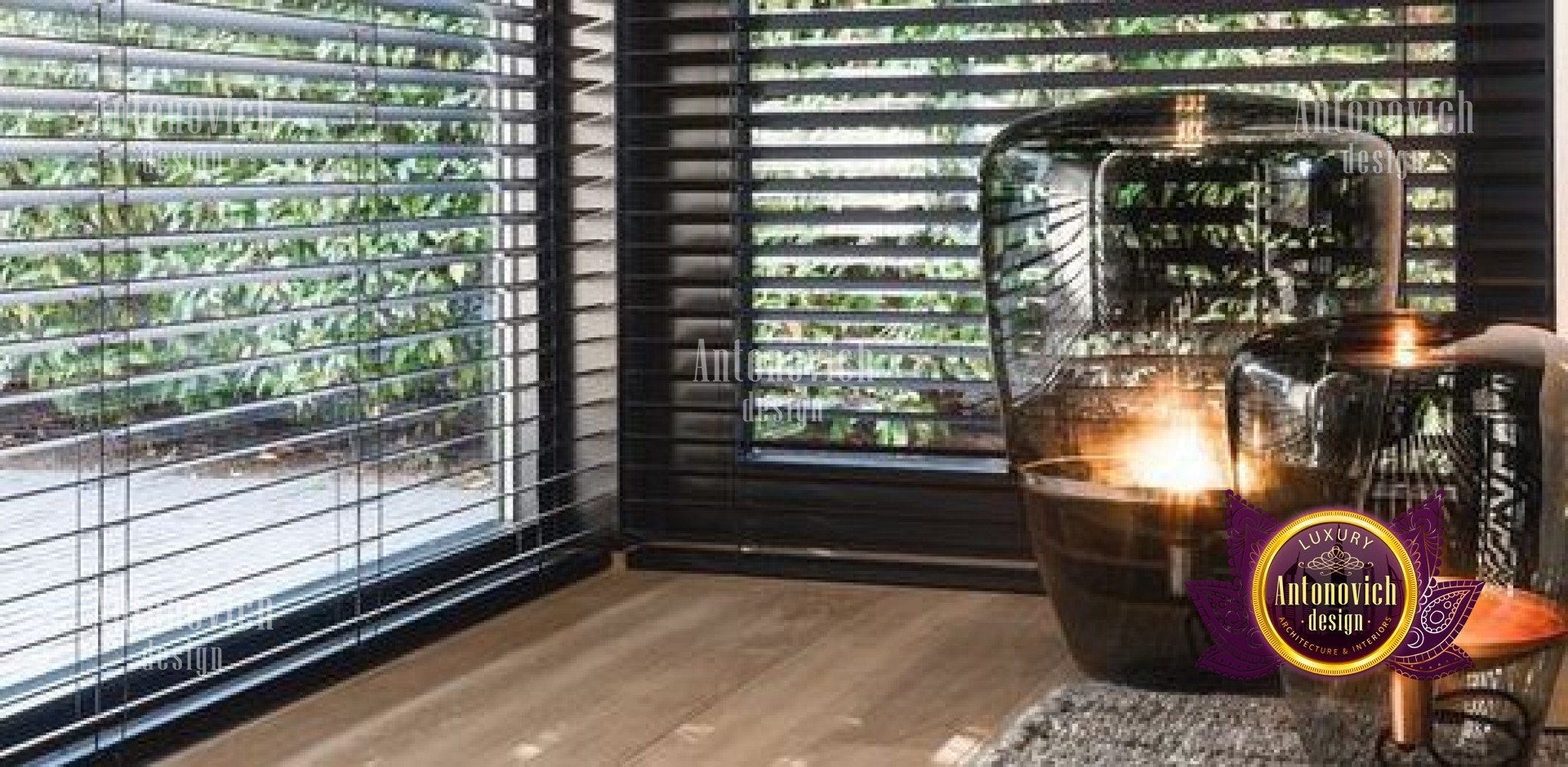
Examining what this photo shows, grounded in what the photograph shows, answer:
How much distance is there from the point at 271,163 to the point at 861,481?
1.05m

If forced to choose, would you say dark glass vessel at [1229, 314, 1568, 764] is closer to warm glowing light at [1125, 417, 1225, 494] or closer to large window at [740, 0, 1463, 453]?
warm glowing light at [1125, 417, 1225, 494]

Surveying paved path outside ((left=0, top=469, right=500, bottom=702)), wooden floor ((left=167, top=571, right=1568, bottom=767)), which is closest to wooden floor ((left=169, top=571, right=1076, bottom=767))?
wooden floor ((left=167, top=571, right=1568, bottom=767))

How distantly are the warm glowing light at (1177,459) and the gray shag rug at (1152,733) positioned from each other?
0.23m

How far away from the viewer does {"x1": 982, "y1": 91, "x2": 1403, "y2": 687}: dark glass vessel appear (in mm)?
2482

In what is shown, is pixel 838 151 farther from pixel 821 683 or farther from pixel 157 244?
pixel 157 244

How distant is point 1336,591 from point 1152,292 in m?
0.58

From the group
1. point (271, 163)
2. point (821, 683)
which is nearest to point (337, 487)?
point (271, 163)

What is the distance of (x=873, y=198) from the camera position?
3.29 m

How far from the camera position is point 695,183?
10.9ft

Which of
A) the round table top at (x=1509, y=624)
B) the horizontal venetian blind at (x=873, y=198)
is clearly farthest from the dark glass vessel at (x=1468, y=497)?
the horizontal venetian blind at (x=873, y=198)

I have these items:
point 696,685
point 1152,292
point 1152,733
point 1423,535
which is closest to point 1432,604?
point 1423,535

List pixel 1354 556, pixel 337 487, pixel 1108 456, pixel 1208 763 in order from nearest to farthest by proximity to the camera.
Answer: pixel 1354 556 → pixel 1208 763 → pixel 1108 456 → pixel 337 487

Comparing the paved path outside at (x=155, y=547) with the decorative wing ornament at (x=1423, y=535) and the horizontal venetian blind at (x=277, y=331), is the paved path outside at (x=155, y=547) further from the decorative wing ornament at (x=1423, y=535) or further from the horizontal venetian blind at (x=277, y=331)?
the decorative wing ornament at (x=1423, y=535)

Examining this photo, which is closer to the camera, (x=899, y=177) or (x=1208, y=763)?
(x=1208, y=763)
